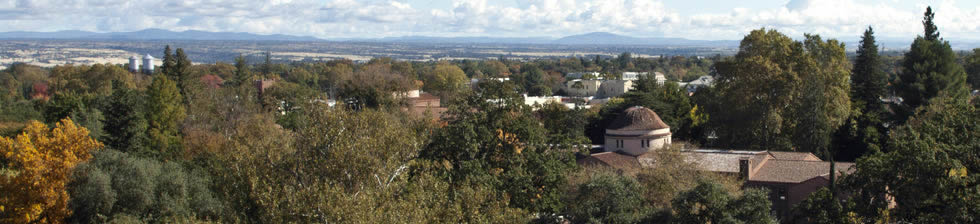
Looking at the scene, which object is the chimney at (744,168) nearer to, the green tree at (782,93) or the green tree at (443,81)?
the green tree at (782,93)

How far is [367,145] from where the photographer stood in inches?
720

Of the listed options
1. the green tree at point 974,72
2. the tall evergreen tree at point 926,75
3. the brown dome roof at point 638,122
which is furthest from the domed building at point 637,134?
the green tree at point 974,72

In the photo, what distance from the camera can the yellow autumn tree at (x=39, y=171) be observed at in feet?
85.9

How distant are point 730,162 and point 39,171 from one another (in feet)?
76.3

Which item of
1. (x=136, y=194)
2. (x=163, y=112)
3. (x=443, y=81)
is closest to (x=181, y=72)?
(x=163, y=112)

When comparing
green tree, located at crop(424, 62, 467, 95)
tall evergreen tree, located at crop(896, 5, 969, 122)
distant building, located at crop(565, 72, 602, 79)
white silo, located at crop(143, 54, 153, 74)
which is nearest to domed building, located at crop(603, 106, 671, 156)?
tall evergreen tree, located at crop(896, 5, 969, 122)

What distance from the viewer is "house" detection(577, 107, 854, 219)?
96.5 feet

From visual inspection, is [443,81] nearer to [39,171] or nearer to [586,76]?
[586,76]

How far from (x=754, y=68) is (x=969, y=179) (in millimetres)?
19489

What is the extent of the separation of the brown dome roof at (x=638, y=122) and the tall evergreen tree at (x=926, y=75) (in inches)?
544

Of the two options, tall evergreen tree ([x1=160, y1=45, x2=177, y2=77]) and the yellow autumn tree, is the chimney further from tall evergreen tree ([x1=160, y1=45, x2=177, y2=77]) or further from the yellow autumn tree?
tall evergreen tree ([x1=160, y1=45, x2=177, y2=77])

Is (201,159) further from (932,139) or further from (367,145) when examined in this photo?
(932,139)

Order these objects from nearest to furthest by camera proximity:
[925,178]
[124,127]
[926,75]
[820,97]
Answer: [925,178] → [124,127] → [820,97] → [926,75]

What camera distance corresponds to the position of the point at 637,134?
32969mm
